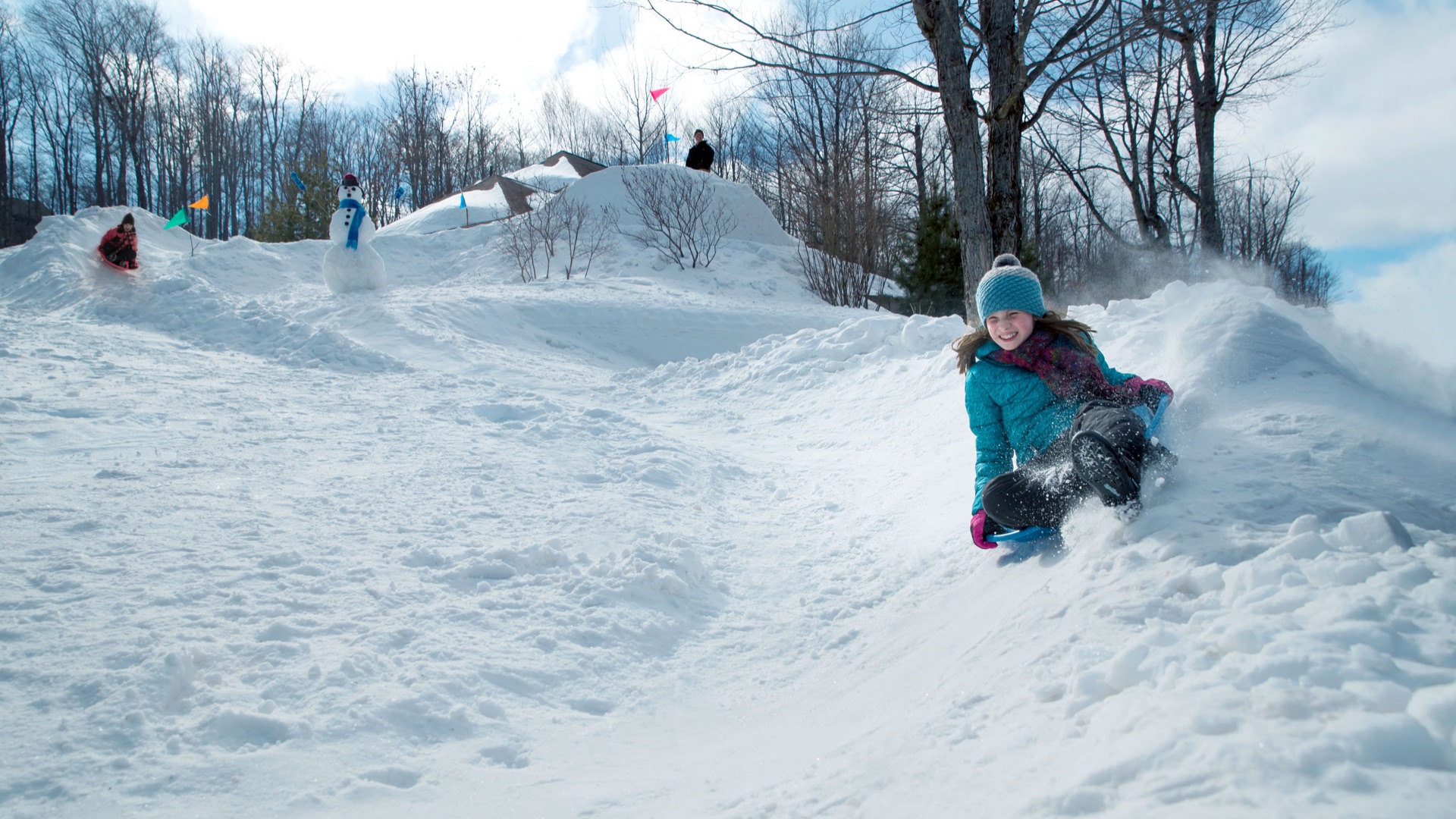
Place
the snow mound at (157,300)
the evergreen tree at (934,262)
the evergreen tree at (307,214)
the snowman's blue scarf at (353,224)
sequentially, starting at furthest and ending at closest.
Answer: the evergreen tree at (307,214) < the evergreen tree at (934,262) < the snowman's blue scarf at (353,224) < the snow mound at (157,300)

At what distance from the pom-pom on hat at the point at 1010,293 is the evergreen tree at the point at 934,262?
444 inches

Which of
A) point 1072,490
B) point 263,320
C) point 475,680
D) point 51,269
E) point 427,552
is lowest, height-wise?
point 475,680

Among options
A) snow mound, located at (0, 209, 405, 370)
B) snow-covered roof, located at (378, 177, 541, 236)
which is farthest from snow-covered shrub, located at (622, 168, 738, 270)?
snow mound, located at (0, 209, 405, 370)

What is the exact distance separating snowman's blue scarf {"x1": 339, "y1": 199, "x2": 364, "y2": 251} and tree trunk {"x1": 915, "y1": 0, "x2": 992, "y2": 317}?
812 cm

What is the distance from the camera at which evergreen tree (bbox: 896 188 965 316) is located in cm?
1404

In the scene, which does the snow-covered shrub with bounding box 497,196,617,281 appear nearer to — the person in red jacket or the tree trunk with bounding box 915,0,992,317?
the person in red jacket

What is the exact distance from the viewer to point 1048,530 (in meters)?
2.78

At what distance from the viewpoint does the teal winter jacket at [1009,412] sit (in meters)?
2.94

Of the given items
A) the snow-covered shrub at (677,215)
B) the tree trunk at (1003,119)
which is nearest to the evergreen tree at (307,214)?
the snow-covered shrub at (677,215)

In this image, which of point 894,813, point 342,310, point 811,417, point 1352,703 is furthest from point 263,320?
point 1352,703

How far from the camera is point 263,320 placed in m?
8.08

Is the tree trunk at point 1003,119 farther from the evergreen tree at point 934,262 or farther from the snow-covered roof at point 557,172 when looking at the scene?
the snow-covered roof at point 557,172

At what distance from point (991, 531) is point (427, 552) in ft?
7.48

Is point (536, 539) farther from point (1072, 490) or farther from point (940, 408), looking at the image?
point (940, 408)
